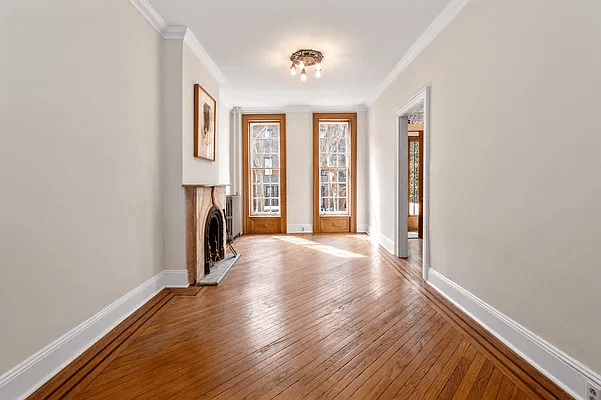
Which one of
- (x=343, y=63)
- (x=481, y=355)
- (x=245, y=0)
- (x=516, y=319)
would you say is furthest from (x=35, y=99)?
(x=343, y=63)

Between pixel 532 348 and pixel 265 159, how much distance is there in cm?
681

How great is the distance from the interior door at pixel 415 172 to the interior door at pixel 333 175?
1.35 meters

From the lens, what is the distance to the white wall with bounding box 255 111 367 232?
8.07 meters

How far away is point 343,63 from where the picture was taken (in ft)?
16.7

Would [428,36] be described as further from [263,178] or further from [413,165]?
[263,178]

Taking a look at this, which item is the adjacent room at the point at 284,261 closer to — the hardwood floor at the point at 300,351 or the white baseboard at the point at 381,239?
the hardwood floor at the point at 300,351

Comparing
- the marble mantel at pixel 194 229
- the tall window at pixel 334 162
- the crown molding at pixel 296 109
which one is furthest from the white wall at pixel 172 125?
the tall window at pixel 334 162

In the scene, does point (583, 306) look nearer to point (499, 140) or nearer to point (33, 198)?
point (499, 140)

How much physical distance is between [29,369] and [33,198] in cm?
94

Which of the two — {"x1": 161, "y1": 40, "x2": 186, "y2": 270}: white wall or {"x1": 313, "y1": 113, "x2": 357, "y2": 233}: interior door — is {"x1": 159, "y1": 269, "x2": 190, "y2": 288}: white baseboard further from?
{"x1": 313, "y1": 113, "x2": 357, "y2": 233}: interior door

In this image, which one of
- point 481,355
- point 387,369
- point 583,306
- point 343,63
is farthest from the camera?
point 343,63

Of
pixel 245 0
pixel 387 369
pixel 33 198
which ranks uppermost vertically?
pixel 245 0

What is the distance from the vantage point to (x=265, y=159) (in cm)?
832

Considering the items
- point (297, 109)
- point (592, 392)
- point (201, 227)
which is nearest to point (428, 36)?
point (201, 227)
